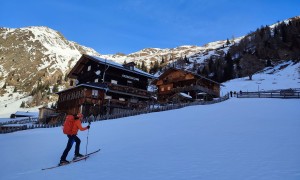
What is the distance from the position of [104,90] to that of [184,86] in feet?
66.3

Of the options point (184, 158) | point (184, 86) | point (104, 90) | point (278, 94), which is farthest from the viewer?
point (184, 86)

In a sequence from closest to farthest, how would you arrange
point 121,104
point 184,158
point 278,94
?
point 184,158 < point 278,94 < point 121,104

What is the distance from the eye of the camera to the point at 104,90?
41469 millimetres

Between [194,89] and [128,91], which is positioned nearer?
[128,91]

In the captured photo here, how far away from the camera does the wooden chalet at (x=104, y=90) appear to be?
40.5m

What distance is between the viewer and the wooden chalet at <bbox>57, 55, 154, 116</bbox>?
40.5m

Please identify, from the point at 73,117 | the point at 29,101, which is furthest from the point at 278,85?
the point at 29,101

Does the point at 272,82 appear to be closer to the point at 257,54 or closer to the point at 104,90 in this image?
the point at 257,54

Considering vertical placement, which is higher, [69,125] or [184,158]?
[69,125]

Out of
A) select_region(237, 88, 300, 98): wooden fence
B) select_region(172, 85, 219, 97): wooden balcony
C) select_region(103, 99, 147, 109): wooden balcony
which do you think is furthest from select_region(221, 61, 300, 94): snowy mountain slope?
select_region(103, 99, 147, 109): wooden balcony

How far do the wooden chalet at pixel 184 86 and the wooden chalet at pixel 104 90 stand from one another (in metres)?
8.87

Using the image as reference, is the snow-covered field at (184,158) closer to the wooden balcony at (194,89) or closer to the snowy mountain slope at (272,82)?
the wooden balcony at (194,89)

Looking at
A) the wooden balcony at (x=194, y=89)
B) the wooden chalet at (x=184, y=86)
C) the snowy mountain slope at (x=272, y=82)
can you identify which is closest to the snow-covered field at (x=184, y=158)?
the wooden balcony at (x=194, y=89)

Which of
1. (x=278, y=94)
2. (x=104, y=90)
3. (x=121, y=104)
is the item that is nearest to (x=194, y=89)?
(x=278, y=94)
